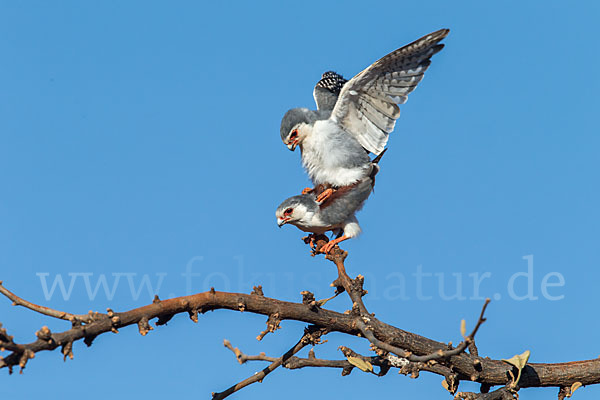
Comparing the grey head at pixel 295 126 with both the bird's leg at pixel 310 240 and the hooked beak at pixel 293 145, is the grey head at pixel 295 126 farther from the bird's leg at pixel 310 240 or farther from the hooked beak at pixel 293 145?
the bird's leg at pixel 310 240

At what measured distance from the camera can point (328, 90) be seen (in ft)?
28.3

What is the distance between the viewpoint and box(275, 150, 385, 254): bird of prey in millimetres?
7086

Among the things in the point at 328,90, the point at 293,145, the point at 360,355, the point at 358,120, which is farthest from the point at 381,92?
the point at 360,355

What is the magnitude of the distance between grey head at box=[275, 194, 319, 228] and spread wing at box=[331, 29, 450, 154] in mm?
1014

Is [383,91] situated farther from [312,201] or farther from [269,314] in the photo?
[269,314]

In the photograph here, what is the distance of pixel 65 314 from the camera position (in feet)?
13.6

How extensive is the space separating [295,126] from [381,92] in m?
1.00

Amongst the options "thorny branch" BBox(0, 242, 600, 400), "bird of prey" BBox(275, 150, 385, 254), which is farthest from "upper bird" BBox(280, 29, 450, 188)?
"thorny branch" BBox(0, 242, 600, 400)

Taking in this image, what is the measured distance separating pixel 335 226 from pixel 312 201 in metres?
0.44

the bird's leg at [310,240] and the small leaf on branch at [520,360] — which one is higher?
the bird's leg at [310,240]

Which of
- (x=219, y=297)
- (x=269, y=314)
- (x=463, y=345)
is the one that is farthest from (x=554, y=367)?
(x=219, y=297)

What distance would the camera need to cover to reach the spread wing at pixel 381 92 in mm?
7266

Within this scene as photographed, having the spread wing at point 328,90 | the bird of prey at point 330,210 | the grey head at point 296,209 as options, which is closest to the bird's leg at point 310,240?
the bird of prey at point 330,210

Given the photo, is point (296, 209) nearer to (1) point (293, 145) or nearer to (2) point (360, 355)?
(1) point (293, 145)
